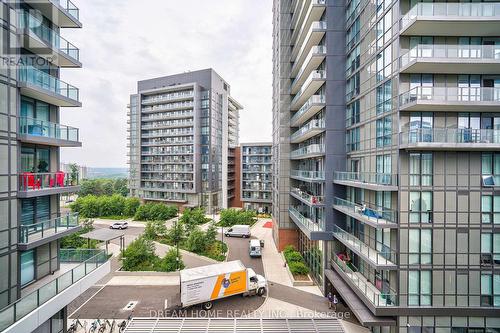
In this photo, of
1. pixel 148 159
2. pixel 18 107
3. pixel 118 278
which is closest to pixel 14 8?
pixel 18 107

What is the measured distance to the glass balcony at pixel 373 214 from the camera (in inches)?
543

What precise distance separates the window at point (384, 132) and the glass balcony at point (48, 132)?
57.0 ft

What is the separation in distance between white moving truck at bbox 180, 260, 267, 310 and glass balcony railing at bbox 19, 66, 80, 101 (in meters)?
13.2

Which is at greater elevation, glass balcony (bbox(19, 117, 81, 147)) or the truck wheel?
glass balcony (bbox(19, 117, 81, 147))

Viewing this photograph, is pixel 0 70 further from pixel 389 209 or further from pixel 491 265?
pixel 491 265

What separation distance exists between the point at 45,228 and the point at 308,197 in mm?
A: 19009

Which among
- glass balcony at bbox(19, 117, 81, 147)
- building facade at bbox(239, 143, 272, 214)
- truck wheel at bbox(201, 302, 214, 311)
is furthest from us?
building facade at bbox(239, 143, 272, 214)

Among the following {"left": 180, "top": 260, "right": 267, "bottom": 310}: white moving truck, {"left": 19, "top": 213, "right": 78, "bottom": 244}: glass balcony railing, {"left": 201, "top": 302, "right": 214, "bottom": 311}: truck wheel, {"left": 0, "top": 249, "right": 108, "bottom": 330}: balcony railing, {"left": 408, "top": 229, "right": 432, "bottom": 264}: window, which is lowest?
{"left": 201, "top": 302, "right": 214, "bottom": 311}: truck wheel

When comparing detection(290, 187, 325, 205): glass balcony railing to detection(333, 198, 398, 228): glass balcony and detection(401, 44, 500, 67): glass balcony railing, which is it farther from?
detection(401, 44, 500, 67): glass balcony railing

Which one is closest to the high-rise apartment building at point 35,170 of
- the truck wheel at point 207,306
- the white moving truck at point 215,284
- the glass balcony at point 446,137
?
→ the white moving truck at point 215,284

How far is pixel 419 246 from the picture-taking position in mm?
13438

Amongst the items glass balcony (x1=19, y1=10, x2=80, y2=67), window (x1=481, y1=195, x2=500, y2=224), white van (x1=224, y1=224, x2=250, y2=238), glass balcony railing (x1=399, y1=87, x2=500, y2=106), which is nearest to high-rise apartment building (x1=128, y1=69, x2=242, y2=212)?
white van (x1=224, y1=224, x2=250, y2=238)

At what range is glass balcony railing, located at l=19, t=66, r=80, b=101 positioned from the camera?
11068 mm

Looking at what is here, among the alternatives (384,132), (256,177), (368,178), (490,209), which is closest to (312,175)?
(368,178)
